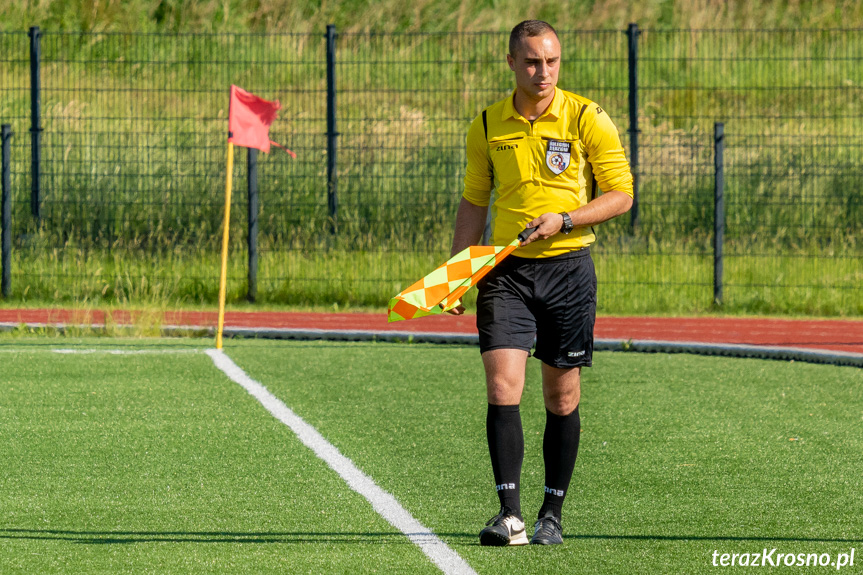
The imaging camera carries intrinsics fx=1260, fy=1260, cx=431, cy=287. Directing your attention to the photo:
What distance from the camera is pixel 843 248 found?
1580cm

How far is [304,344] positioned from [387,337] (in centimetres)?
81

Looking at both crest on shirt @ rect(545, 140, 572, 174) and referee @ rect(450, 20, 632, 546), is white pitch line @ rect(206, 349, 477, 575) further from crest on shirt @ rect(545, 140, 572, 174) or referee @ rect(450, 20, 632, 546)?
crest on shirt @ rect(545, 140, 572, 174)

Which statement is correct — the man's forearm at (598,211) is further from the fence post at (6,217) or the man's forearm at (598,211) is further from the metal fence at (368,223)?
the fence post at (6,217)

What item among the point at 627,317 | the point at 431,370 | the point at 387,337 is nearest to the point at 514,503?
the point at 431,370

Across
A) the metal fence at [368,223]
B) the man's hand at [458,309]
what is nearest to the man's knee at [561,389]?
the man's hand at [458,309]

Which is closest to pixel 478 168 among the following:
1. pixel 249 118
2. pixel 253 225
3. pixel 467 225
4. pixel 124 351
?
pixel 467 225

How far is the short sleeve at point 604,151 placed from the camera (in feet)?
16.1

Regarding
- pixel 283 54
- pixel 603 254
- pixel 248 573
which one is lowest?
pixel 248 573

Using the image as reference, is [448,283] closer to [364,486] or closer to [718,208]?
[364,486]

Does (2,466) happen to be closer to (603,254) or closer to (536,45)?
(536,45)

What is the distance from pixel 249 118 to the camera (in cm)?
1170

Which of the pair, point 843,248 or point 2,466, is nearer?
point 2,466

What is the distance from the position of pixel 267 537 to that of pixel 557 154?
188cm

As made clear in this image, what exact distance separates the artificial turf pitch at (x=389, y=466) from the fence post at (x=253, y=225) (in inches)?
198
